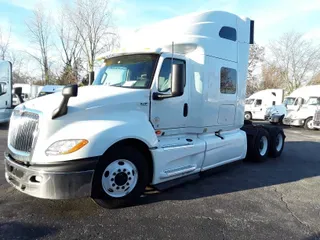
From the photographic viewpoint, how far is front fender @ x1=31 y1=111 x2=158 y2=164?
3578mm

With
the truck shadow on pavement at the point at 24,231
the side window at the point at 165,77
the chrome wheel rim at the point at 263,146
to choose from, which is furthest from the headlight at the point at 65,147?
the chrome wheel rim at the point at 263,146

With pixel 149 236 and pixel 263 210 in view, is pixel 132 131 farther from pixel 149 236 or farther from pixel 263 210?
pixel 263 210

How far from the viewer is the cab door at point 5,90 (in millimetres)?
13594

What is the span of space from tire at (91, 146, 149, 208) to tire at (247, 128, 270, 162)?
4158 millimetres

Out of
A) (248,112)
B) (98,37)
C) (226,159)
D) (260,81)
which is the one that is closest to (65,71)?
(98,37)

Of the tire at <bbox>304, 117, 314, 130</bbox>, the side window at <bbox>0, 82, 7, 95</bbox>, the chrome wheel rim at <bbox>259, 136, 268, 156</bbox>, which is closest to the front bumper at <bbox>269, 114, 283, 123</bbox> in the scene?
the tire at <bbox>304, 117, 314, 130</bbox>

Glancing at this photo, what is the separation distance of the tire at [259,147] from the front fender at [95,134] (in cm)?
433

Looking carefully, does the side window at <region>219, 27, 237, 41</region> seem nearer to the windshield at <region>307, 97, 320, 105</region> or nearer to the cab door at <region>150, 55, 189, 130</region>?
the cab door at <region>150, 55, 189, 130</region>

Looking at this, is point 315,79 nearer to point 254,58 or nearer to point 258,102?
point 254,58

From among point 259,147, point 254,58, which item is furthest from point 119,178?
point 254,58

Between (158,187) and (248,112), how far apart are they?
21.3 m

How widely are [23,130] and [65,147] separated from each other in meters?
0.81

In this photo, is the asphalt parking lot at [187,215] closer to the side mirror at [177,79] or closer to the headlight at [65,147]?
the headlight at [65,147]

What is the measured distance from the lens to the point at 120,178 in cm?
411
